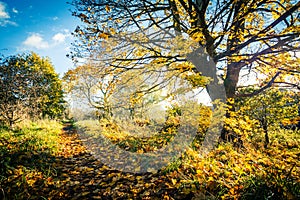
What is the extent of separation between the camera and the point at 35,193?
105 inches

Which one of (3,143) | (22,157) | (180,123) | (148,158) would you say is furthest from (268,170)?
(3,143)

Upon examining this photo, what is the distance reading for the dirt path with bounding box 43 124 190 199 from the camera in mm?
2602

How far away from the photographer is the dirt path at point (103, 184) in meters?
2.60

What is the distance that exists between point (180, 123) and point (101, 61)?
315 cm

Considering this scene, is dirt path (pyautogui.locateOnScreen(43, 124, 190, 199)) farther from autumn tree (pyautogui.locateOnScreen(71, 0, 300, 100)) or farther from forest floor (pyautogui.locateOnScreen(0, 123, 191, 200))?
autumn tree (pyautogui.locateOnScreen(71, 0, 300, 100))

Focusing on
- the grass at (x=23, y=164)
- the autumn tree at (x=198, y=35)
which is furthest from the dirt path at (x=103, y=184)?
the autumn tree at (x=198, y=35)

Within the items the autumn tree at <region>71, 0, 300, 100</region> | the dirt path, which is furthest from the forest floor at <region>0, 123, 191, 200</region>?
the autumn tree at <region>71, 0, 300, 100</region>

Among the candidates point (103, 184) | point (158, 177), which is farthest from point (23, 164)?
point (158, 177)

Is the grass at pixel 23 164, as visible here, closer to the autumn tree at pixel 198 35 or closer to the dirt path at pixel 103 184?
the dirt path at pixel 103 184

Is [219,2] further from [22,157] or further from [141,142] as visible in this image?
[22,157]

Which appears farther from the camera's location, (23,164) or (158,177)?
(23,164)

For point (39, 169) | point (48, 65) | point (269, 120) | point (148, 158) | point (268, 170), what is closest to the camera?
point (268, 170)

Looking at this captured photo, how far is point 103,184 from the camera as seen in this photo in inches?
119

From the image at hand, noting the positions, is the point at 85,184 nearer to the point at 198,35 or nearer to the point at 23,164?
the point at 23,164
